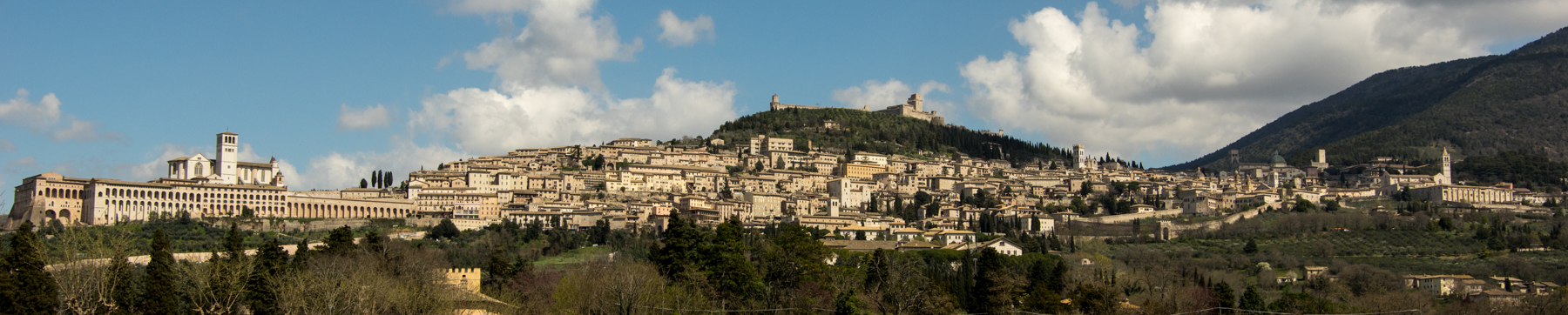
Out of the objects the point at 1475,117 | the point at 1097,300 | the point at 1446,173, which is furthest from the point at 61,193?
the point at 1475,117

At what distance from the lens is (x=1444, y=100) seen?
6855 inches

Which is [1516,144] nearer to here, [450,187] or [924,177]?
[924,177]

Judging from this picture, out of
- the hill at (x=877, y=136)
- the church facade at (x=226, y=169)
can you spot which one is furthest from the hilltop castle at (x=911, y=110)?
the church facade at (x=226, y=169)

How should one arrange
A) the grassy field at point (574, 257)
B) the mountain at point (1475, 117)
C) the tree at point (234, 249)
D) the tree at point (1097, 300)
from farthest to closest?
1. the mountain at point (1475, 117)
2. the grassy field at point (574, 257)
3. the tree at point (1097, 300)
4. the tree at point (234, 249)

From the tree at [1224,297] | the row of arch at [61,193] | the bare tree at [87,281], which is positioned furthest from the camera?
the row of arch at [61,193]

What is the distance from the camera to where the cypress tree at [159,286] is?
33469mm

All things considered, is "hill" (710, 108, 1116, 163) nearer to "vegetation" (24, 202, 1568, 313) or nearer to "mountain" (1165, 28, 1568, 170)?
"mountain" (1165, 28, 1568, 170)

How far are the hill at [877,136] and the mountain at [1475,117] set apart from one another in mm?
39658

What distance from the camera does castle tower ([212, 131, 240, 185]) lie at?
88.9m

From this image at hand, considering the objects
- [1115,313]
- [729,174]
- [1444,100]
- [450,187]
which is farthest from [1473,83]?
[1115,313]

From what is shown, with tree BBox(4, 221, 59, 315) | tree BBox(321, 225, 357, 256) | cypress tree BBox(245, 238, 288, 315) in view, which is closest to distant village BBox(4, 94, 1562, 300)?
tree BBox(321, 225, 357, 256)

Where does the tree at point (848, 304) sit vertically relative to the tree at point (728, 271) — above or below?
below

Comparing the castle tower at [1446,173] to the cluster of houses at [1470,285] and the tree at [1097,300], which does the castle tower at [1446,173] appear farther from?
the tree at [1097,300]

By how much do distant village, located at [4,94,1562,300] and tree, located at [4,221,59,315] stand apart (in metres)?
42.8
